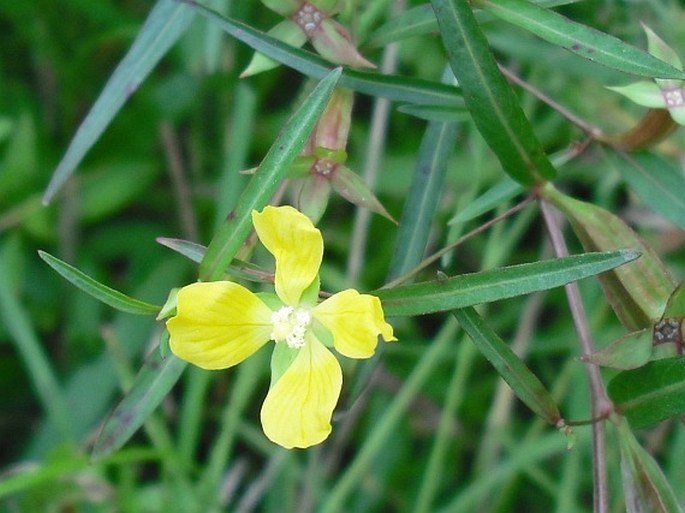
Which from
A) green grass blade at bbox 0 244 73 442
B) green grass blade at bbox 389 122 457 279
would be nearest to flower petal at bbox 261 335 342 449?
green grass blade at bbox 389 122 457 279

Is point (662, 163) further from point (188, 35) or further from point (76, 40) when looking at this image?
point (76, 40)

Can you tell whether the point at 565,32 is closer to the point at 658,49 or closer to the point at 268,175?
the point at 658,49

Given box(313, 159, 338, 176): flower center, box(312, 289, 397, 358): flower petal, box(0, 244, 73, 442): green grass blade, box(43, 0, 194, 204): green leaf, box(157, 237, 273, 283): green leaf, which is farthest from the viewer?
box(0, 244, 73, 442): green grass blade

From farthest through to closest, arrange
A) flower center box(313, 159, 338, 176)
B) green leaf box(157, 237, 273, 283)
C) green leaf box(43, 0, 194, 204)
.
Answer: green leaf box(43, 0, 194, 204), flower center box(313, 159, 338, 176), green leaf box(157, 237, 273, 283)

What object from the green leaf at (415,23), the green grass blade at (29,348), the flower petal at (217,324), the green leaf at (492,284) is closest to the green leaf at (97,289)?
the flower petal at (217,324)

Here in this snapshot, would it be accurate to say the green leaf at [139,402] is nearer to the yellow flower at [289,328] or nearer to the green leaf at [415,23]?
the yellow flower at [289,328]

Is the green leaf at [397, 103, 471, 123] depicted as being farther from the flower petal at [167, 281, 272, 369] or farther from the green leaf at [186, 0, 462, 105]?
the flower petal at [167, 281, 272, 369]

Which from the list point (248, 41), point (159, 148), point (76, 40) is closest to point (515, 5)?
point (248, 41)

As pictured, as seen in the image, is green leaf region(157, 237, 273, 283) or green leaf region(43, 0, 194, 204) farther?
green leaf region(43, 0, 194, 204)
